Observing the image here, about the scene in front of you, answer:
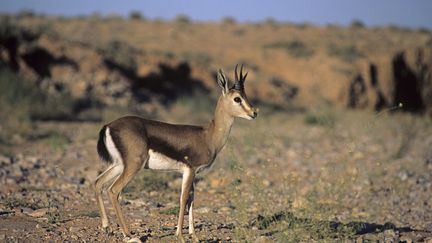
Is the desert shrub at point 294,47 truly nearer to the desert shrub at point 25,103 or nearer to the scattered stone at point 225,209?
the desert shrub at point 25,103

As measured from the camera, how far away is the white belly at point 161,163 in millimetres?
7129

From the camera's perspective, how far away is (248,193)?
949cm

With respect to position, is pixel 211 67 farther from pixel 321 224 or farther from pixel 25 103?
pixel 321 224

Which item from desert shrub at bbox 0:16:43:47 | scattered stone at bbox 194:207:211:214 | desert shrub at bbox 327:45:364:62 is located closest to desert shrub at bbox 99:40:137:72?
desert shrub at bbox 0:16:43:47

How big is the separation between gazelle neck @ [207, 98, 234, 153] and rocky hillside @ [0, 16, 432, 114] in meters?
12.2

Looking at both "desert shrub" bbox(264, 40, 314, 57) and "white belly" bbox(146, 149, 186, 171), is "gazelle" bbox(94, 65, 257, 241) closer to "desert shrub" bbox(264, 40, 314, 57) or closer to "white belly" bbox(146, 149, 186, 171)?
"white belly" bbox(146, 149, 186, 171)

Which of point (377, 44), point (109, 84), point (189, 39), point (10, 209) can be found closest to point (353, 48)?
point (377, 44)

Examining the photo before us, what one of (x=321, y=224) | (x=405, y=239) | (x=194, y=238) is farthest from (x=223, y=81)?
(x=405, y=239)

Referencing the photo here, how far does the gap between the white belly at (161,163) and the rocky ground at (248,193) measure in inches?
28.7

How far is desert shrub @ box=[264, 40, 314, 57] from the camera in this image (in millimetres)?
28434

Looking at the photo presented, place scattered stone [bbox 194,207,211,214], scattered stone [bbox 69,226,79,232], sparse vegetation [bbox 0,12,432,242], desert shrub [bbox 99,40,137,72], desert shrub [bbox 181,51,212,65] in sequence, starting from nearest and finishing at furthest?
1. scattered stone [bbox 69,226,79,232]
2. sparse vegetation [bbox 0,12,432,242]
3. scattered stone [bbox 194,207,211,214]
4. desert shrub [bbox 99,40,137,72]
5. desert shrub [bbox 181,51,212,65]

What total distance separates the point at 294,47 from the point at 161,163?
23.8m

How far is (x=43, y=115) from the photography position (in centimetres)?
1692

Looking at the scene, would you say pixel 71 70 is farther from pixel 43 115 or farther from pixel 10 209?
pixel 10 209
